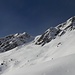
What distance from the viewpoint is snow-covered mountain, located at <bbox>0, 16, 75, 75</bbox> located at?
425 inches

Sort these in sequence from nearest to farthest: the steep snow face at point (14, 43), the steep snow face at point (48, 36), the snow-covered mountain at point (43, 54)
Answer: the snow-covered mountain at point (43, 54), the steep snow face at point (48, 36), the steep snow face at point (14, 43)

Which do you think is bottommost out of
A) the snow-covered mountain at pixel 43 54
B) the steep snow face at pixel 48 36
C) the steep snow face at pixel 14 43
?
the snow-covered mountain at pixel 43 54

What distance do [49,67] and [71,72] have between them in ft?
4.60

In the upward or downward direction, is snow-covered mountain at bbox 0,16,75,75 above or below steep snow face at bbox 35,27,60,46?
below

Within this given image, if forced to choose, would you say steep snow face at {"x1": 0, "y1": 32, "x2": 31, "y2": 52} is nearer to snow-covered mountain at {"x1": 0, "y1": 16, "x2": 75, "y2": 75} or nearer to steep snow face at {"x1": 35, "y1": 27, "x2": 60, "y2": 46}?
snow-covered mountain at {"x1": 0, "y1": 16, "x2": 75, "y2": 75}

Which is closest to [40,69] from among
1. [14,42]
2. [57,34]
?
[57,34]

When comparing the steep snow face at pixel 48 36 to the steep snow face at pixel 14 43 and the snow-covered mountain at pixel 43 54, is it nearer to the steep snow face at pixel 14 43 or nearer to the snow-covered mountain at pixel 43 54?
the snow-covered mountain at pixel 43 54

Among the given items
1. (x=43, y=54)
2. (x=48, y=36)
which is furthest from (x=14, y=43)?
(x=43, y=54)

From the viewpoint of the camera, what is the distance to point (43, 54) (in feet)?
134

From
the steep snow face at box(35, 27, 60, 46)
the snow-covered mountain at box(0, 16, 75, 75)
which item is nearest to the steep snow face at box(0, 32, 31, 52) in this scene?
the snow-covered mountain at box(0, 16, 75, 75)

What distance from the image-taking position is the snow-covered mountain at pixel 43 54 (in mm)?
10784

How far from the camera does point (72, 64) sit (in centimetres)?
1062

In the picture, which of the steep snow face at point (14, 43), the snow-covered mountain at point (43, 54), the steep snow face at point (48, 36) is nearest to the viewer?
the snow-covered mountain at point (43, 54)

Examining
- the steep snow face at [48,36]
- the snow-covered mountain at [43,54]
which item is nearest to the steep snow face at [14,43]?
the snow-covered mountain at [43,54]
